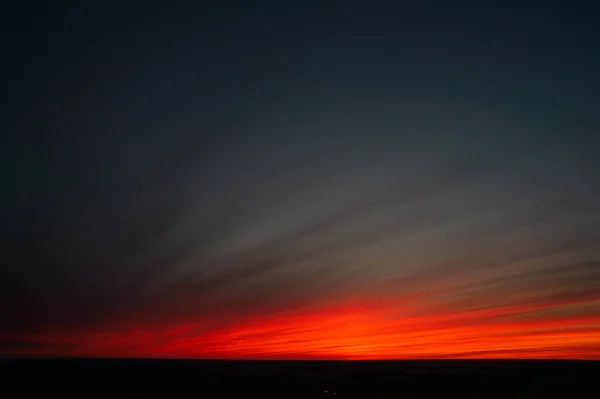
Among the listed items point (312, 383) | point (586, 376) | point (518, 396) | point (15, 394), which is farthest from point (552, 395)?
point (15, 394)

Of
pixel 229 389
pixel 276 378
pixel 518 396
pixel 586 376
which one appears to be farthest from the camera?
pixel 276 378

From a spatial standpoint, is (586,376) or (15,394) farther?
(586,376)

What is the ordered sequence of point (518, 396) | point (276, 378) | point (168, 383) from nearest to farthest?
1. point (518, 396)
2. point (168, 383)
3. point (276, 378)

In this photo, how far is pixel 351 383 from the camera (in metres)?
50.0

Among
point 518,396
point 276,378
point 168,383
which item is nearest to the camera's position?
point 518,396

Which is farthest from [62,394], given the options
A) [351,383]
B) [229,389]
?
[351,383]

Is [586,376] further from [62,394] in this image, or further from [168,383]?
[62,394]

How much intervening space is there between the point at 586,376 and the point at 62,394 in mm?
56661

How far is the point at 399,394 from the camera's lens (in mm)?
41594

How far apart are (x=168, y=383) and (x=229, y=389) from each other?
8061mm

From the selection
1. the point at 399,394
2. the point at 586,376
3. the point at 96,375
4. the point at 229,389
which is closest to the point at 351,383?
the point at 399,394

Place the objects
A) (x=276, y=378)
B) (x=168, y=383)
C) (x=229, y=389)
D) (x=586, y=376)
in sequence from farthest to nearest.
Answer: (x=276, y=378) < (x=586, y=376) < (x=168, y=383) < (x=229, y=389)

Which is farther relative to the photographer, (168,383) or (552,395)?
(168,383)

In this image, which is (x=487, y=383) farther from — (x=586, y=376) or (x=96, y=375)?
(x=96, y=375)
